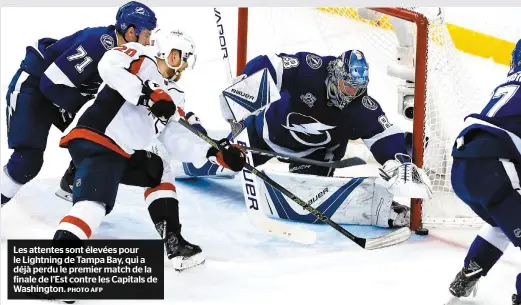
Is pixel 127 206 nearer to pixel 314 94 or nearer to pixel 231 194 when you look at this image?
pixel 231 194

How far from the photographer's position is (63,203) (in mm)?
3756

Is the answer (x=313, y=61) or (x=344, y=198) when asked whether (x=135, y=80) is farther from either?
(x=344, y=198)

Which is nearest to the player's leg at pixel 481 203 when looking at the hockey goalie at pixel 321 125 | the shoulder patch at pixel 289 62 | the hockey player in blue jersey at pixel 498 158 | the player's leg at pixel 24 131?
the hockey player in blue jersey at pixel 498 158

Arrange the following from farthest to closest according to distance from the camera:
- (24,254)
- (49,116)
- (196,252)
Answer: (49,116), (196,252), (24,254)

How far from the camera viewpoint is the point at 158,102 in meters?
2.79

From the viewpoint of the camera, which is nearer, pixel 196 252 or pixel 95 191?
pixel 95 191

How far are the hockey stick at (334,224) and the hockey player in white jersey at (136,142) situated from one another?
0.11ft

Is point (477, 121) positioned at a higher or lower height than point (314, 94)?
lower

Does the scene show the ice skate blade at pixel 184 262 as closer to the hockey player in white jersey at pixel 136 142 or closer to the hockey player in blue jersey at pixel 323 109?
the hockey player in white jersey at pixel 136 142

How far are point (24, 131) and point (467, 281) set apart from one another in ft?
5.40

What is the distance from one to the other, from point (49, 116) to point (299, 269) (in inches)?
43.5

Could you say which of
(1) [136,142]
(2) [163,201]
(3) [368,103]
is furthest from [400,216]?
(1) [136,142]

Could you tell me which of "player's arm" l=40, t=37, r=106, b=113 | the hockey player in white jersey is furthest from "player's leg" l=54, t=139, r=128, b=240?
"player's arm" l=40, t=37, r=106, b=113

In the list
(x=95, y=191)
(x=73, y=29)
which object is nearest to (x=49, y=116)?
(x=95, y=191)
